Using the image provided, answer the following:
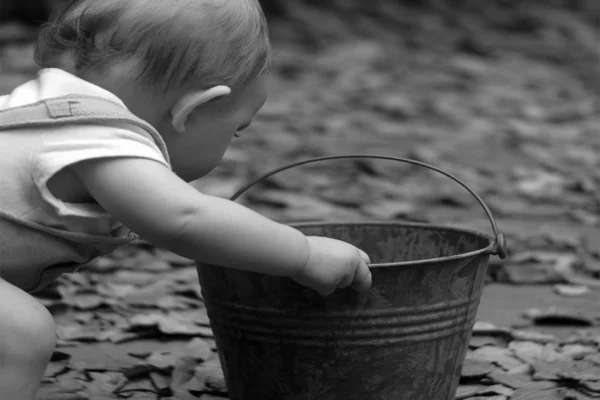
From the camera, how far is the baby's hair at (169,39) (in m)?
1.76

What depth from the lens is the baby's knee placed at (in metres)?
1.63

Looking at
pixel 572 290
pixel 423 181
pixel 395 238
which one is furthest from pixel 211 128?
pixel 423 181

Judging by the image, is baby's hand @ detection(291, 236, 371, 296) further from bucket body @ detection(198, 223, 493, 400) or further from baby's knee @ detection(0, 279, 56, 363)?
baby's knee @ detection(0, 279, 56, 363)

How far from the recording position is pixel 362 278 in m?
1.74

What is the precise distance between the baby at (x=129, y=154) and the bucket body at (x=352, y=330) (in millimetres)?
84

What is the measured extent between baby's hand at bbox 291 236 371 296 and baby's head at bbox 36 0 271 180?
31 cm

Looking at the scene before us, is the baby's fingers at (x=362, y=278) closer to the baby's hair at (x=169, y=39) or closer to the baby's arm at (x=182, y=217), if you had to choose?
the baby's arm at (x=182, y=217)

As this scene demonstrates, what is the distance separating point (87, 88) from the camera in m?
1.74

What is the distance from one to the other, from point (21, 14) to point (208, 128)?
17.4 feet

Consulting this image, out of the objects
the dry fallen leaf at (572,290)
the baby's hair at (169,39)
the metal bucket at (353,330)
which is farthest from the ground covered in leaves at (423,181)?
the baby's hair at (169,39)

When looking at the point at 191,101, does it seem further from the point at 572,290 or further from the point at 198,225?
the point at 572,290

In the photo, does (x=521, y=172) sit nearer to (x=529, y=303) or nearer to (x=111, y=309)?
(x=529, y=303)

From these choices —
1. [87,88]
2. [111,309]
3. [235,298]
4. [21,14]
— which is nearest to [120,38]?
[87,88]

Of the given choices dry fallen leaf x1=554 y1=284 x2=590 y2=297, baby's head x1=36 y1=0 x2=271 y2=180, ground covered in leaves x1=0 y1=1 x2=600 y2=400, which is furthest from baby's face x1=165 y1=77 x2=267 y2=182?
dry fallen leaf x1=554 y1=284 x2=590 y2=297
